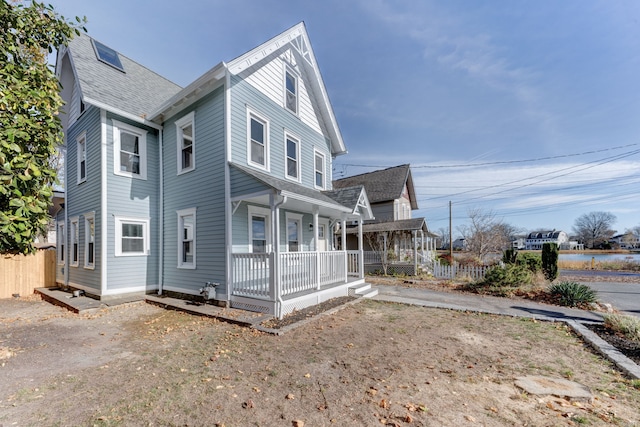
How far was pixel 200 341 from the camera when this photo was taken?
562 centimetres

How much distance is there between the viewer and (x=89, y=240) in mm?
10141

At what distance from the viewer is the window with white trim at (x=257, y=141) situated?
901cm

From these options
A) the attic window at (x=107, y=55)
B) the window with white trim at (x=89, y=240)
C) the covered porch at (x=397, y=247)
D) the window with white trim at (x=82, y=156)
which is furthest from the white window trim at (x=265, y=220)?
the covered porch at (x=397, y=247)

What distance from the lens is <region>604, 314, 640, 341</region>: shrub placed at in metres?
5.61

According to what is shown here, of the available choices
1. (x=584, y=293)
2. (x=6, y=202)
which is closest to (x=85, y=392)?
(x=6, y=202)

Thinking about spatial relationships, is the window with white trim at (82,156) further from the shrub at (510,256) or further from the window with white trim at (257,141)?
the shrub at (510,256)

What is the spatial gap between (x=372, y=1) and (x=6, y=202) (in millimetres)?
10048

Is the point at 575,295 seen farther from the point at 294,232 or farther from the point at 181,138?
the point at 181,138

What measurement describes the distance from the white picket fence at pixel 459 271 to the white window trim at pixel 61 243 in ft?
61.6

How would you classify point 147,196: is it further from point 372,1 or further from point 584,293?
point 584,293

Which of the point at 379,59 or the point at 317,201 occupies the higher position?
the point at 379,59

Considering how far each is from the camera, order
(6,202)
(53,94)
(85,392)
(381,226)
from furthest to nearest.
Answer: (381,226) → (53,94) → (6,202) → (85,392)

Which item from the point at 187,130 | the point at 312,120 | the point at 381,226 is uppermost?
the point at 312,120

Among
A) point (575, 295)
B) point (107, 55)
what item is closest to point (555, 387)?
point (575, 295)
